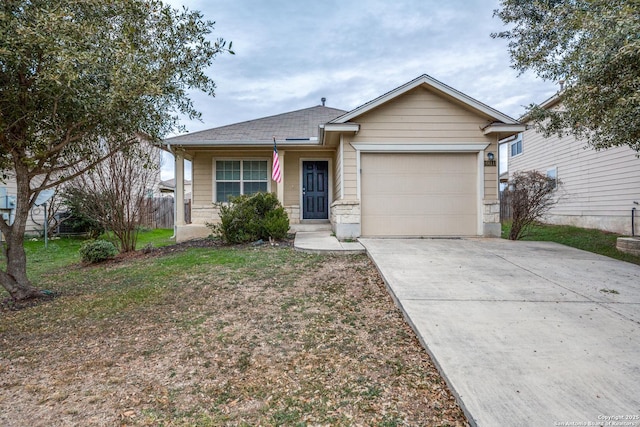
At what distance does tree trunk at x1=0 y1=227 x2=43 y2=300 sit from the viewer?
4676 mm

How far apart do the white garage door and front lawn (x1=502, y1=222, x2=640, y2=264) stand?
9.22ft

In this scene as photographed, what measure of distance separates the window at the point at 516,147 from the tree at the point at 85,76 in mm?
17068

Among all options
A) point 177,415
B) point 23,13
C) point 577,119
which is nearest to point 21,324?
point 177,415

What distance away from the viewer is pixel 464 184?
8.61 meters

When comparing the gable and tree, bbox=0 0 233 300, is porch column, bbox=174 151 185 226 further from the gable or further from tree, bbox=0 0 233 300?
the gable

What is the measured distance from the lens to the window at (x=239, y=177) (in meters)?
10.8

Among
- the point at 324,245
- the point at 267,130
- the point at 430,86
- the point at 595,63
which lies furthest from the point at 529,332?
the point at 267,130

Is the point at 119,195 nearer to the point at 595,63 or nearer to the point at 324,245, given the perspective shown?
the point at 324,245

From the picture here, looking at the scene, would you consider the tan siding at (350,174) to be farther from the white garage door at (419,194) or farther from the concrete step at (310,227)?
the concrete step at (310,227)

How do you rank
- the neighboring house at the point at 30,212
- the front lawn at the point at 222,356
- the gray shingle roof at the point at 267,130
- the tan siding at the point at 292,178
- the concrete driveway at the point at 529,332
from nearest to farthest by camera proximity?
the concrete driveway at the point at 529,332 → the front lawn at the point at 222,356 → the gray shingle roof at the point at 267,130 → the tan siding at the point at 292,178 → the neighboring house at the point at 30,212

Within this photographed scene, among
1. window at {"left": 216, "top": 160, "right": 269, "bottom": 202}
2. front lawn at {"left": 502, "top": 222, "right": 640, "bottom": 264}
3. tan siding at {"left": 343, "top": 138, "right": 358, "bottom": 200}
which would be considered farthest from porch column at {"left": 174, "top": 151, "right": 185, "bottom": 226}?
front lawn at {"left": 502, "top": 222, "right": 640, "bottom": 264}

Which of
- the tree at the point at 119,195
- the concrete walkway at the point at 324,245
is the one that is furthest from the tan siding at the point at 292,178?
the tree at the point at 119,195

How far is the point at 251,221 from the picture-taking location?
8320 millimetres

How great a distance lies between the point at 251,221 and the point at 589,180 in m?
12.0
